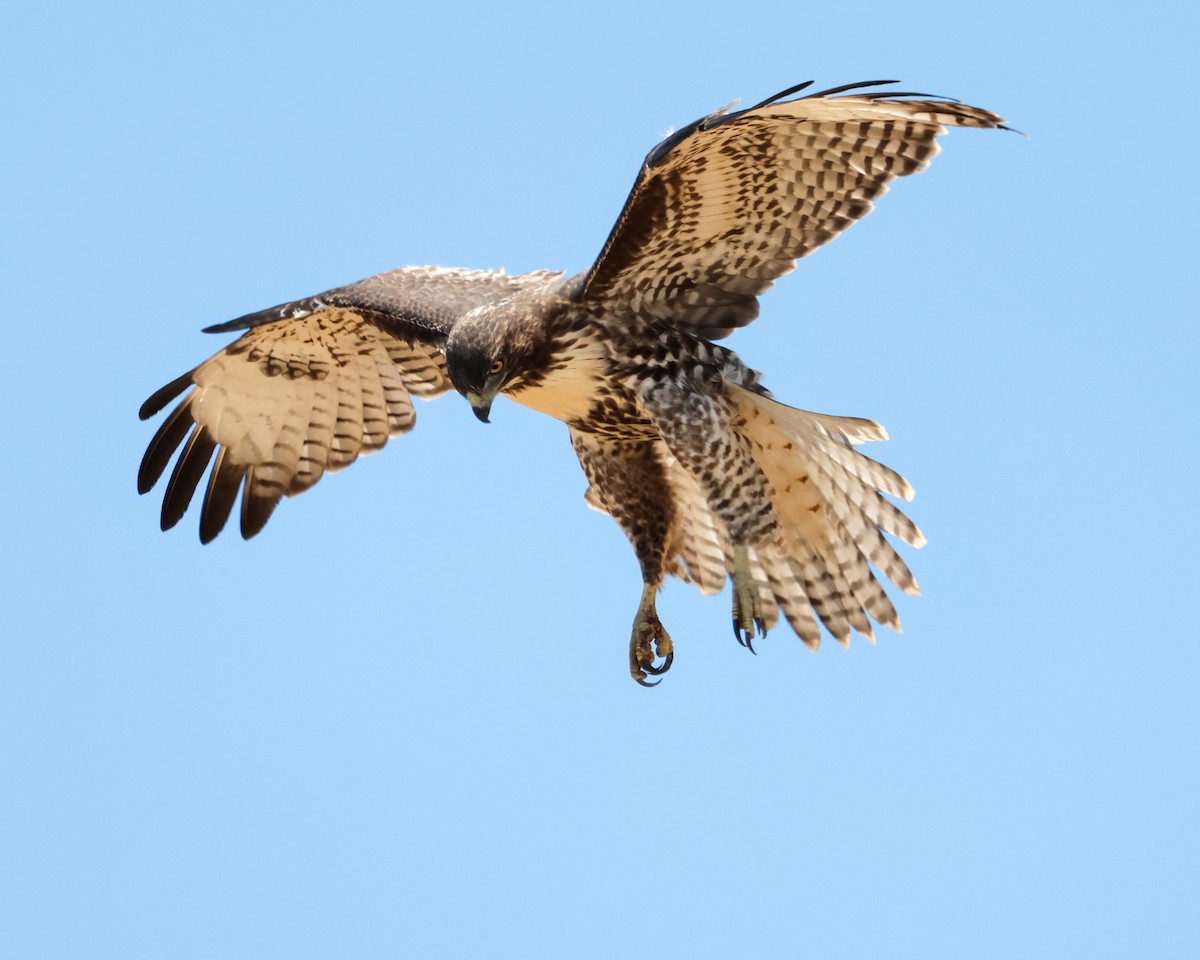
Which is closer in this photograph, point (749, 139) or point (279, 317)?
point (749, 139)

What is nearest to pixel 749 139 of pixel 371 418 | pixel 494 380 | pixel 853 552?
pixel 494 380

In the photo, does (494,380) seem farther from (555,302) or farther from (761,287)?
(761,287)

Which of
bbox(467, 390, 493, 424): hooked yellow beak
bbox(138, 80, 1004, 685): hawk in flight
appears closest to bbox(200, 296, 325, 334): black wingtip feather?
bbox(138, 80, 1004, 685): hawk in flight

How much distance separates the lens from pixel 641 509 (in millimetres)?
10734

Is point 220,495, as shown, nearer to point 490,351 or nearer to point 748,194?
point 490,351

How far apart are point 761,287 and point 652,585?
65.0 inches

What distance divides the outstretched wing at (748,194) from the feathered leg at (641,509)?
85cm

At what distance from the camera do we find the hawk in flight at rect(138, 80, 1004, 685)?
9.53m

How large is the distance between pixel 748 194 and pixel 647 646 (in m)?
2.37

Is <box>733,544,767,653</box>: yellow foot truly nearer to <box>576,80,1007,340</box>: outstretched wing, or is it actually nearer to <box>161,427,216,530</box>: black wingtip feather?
<box>576,80,1007,340</box>: outstretched wing

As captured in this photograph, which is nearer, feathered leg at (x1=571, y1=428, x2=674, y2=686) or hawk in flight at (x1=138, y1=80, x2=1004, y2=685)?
hawk in flight at (x1=138, y1=80, x2=1004, y2=685)

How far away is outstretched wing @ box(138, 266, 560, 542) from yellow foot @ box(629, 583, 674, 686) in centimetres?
181

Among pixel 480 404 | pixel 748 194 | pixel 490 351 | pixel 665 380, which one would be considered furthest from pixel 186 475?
pixel 748 194

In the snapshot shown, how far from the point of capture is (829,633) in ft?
35.3
